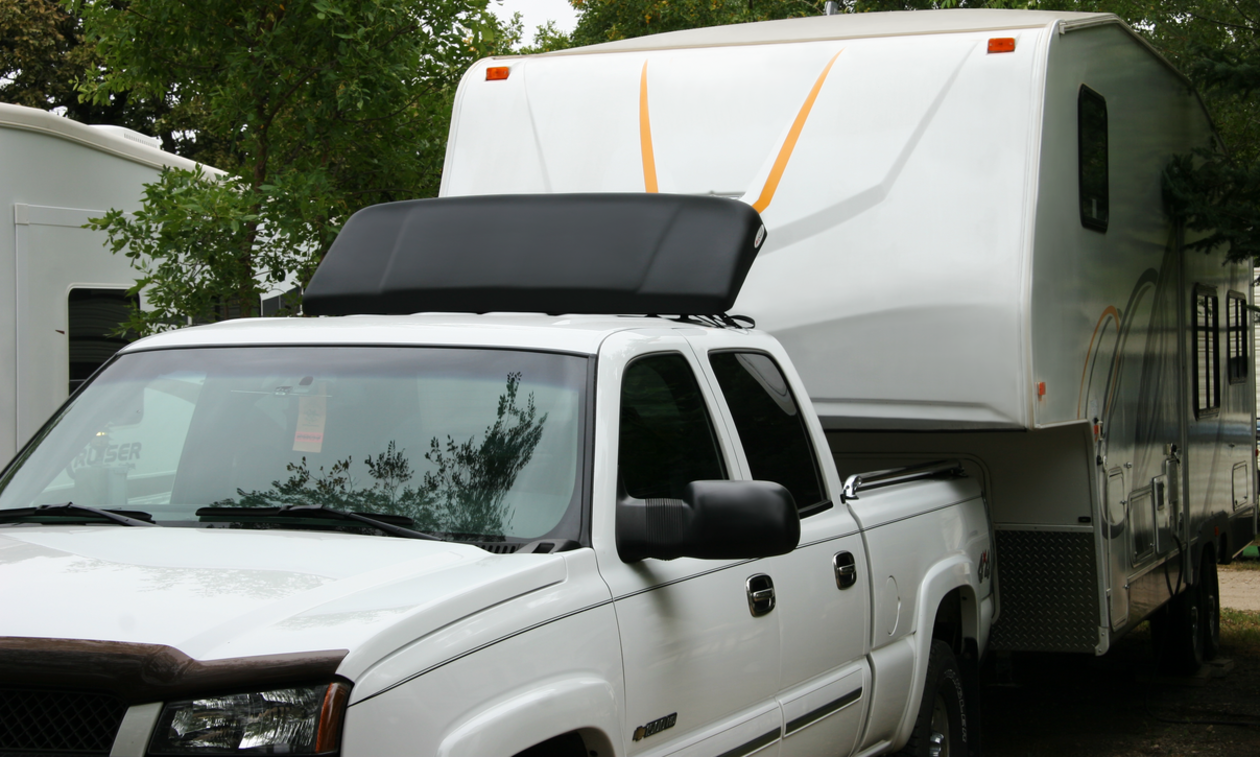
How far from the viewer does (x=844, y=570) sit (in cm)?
452

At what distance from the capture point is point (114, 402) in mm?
4035

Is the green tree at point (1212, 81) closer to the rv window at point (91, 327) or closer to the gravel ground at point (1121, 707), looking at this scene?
the gravel ground at point (1121, 707)

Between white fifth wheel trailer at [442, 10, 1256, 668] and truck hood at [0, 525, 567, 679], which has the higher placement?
white fifth wheel trailer at [442, 10, 1256, 668]

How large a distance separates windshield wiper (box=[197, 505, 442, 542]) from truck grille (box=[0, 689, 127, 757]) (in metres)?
0.92

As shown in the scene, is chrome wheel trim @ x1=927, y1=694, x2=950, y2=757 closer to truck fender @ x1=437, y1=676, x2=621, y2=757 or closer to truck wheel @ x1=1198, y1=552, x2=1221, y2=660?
truck fender @ x1=437, y1=676, x2=621, y2=757

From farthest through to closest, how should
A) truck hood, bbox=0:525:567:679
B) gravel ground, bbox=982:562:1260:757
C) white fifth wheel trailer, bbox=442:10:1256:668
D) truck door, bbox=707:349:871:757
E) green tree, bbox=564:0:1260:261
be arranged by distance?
green tree, bbox=564:0:1260:261 < gravel ground, bbox=982:562:1260:757 < white fifth wheel trailer, bbox=442:10:1256:668 < truck door, bbox=707:349:871:757 < truck hood, bbox=0:525:567:679

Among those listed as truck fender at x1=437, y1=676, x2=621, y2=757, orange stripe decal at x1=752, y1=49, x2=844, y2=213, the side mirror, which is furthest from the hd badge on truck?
orange stripe decal at x1=752, y1=49, x2=844, y2=213

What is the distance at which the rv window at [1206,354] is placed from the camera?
8922 mm

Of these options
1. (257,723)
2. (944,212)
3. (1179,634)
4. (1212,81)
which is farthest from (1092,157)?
(257,723)

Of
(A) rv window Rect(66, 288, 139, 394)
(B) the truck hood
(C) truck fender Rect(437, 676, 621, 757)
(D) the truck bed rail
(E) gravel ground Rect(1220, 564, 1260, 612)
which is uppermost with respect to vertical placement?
(A) rv window Rect(66, 288, 139, 394)

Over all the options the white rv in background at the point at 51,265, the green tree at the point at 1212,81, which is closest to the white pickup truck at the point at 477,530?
the green tree at the point at 1212,81

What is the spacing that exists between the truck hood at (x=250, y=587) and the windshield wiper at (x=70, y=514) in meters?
0.08

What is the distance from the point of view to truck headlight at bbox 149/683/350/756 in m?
2.46

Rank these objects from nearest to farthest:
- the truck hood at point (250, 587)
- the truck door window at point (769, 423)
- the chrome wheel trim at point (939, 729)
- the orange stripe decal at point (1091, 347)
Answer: the truck hood at point (250, 587)
the truck door window at point (769, 423)
the chrome wheel trim at point (939, 729)
the orange stripe decal at point (1091, 347)
